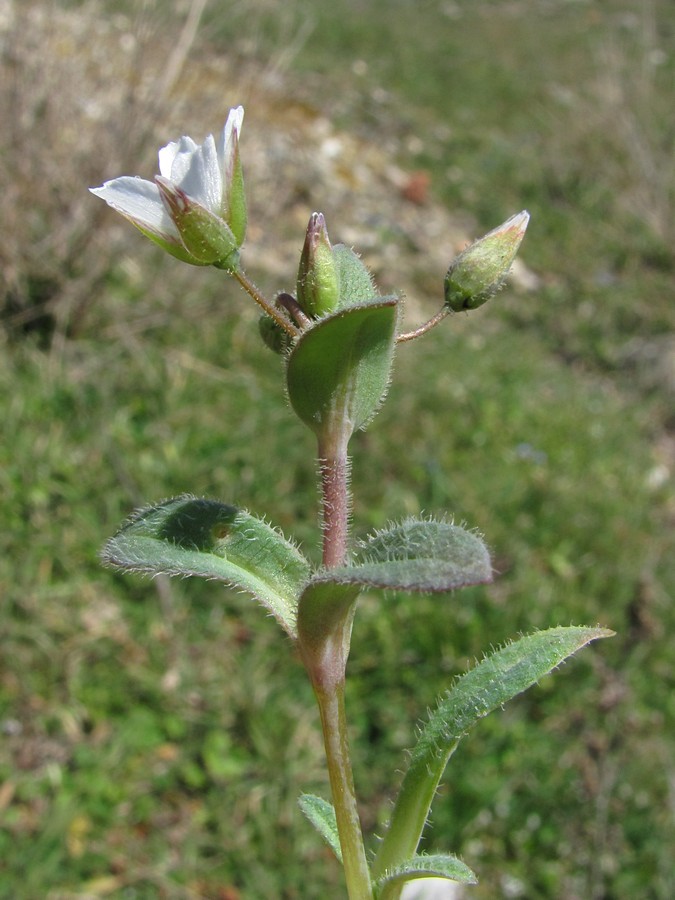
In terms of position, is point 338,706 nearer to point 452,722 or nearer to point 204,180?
point 452,722

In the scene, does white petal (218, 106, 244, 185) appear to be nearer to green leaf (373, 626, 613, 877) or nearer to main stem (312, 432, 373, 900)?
main stem (312, 432, 373, 900)

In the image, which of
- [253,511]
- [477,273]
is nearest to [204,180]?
[477,273]

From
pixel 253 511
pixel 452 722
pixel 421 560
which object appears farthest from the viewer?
pixel 253 511

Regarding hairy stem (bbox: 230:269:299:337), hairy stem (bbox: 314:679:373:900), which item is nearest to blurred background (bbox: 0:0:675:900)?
hairy stem (bbox: 230:269:299:337)

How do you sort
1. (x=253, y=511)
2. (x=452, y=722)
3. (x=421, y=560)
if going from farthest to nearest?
(x=253, y=511) < (x=452, y=722) < (x=421, y=560)

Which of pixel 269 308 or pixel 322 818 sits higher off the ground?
pixel 269 308

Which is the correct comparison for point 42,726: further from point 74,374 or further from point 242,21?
point 242,21

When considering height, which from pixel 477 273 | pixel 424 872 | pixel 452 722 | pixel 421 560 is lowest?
pixel 424 872
